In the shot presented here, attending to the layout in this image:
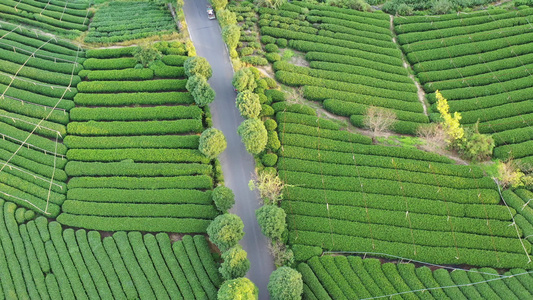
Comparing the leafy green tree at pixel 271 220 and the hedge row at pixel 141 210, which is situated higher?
the leafy green tree at pixel 271 220

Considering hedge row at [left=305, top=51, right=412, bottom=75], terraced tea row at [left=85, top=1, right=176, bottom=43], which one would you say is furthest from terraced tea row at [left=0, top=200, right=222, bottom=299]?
hedge row at [left=305, top=51, right=412, bottom=75]

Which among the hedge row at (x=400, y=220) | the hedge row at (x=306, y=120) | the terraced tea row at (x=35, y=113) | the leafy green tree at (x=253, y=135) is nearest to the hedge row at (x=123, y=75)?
the terraced tea row at (x=35, y=113)

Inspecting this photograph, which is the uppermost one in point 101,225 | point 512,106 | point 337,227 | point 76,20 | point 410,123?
point 512,106

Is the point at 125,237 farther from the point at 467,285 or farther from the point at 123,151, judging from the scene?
the point at 467,285

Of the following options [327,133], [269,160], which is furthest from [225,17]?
[269,160]

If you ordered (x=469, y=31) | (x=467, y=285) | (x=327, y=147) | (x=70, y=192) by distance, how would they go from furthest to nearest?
(x=469, y=31), (x=327, y=147), (x=70, y=192), (x=467, y=285)

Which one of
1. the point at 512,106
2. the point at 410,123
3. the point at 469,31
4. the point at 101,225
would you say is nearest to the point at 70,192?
the point at 101,225

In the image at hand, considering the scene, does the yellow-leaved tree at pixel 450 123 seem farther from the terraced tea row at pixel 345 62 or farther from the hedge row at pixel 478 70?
the hedge row at pixel 478 70
